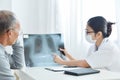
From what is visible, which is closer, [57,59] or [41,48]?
[57,59]

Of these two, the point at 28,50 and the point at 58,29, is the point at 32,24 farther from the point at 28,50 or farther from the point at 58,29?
the point at 28,50

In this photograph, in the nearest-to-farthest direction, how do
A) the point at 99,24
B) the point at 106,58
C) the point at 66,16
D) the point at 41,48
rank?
the point at 106,58 < the point at 99,24 < the point at 41,48 < the point at 66,16

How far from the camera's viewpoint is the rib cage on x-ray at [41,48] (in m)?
2.46

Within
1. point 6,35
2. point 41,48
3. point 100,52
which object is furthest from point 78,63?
point 6,35

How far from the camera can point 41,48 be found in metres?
2.53

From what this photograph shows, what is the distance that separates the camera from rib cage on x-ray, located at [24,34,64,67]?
246 cm

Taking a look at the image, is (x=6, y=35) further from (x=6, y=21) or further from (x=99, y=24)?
(x=99, y=24)

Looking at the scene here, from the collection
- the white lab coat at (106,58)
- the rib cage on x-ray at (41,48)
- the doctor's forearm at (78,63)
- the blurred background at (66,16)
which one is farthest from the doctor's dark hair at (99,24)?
the blurred background at (66,16)

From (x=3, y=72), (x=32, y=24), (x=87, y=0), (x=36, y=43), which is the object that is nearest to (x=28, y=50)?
(x=36, y=43)

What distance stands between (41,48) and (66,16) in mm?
624

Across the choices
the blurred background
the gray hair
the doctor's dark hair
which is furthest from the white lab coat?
the gray hair

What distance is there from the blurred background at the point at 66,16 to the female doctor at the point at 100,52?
607 millimetres

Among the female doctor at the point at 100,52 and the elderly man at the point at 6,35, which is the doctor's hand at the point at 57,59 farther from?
the elderly man at the point at 6,35

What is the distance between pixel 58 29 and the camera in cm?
290
